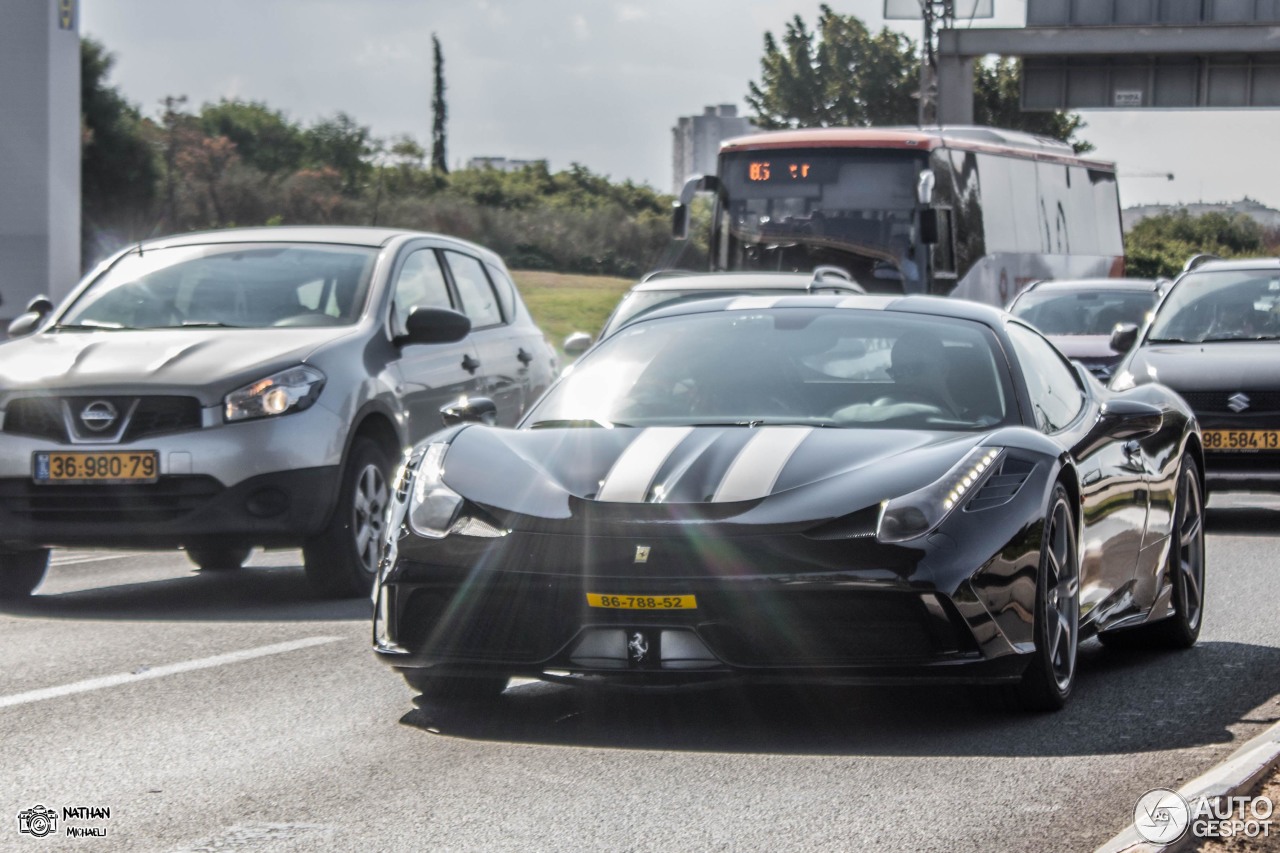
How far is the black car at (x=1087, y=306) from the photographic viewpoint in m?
19.8

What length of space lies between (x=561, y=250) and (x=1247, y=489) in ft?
199

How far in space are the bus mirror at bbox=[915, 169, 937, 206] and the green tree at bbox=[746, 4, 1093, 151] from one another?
58.3m

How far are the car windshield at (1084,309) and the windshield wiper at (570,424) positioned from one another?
1328 cm

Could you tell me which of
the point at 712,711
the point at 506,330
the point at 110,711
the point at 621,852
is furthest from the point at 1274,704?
the point at 506,330

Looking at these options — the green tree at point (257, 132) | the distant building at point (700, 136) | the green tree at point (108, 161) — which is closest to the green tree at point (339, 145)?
the green tree at point (257, 132)

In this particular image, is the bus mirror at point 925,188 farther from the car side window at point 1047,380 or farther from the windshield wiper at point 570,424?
the windshield wiper at point 570,424

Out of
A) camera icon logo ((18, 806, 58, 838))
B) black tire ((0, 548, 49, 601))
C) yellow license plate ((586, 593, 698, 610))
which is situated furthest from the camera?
black tire ((0, 548, 49, 601))

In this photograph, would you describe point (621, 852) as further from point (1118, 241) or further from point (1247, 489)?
point (1118, 241)

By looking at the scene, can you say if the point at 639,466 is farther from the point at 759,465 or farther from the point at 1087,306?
the point at 1087,306

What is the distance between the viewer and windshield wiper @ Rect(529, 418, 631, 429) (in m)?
6.80

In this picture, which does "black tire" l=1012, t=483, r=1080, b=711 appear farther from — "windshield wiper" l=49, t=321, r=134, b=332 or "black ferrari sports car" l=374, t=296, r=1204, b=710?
"windshield wiper" l=49, t=321, r=134, b=332

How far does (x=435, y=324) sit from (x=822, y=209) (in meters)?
13.9

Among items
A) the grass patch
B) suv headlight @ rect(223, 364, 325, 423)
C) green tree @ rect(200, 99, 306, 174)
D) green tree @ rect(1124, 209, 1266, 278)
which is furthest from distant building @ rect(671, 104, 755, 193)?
suv headlight @ rect(223, 364, 325, 423)

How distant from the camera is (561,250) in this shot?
240 ft
